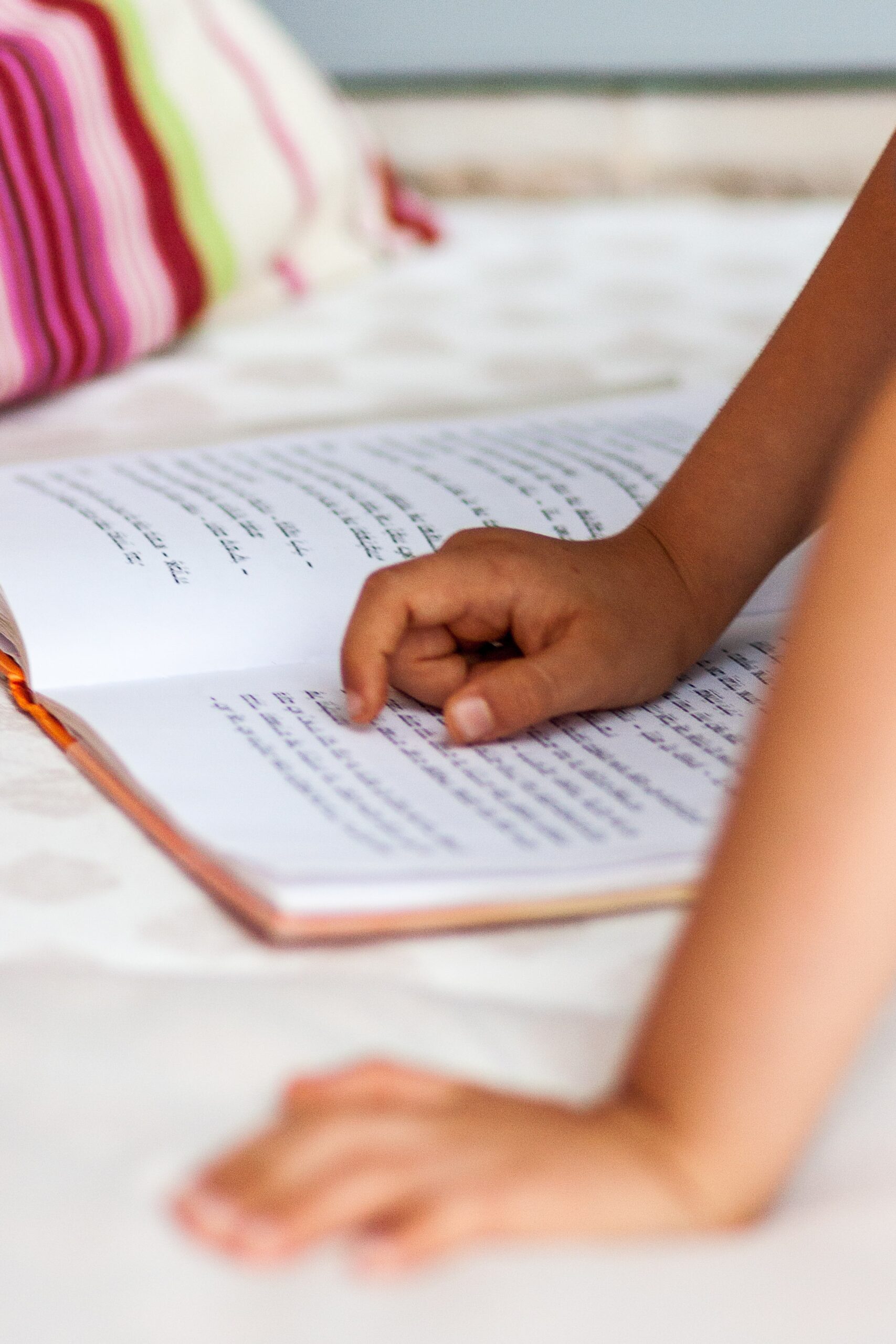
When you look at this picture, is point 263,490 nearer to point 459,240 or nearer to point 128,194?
point 128,194

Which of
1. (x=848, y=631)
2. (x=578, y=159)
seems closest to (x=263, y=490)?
(x=848, y=631)

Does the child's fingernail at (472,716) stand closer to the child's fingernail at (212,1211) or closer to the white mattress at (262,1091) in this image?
the white mattress at (262,1091)

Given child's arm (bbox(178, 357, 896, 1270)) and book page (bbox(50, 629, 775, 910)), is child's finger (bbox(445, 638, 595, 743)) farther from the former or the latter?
child's arm (bbox(178, 357, 896, 1270))

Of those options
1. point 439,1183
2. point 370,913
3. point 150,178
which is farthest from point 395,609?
point 150,178

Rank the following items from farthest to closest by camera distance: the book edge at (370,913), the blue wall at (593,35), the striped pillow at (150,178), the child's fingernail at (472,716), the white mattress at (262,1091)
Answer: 1. the blue wall at (593,35)
2. the striped pillow at (150,178)
3. the child's fingernail at (472,716)
4. the book edge at (370,913)
5. the white mattress at (262,1091)

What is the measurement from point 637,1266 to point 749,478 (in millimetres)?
349

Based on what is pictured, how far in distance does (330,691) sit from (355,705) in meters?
0.04

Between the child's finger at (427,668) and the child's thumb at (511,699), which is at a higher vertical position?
the child's thumb at (511,699)

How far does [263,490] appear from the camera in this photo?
644 millimetres

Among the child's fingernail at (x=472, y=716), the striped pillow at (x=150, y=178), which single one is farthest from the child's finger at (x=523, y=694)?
the striped pillow at (x=150, y=178)

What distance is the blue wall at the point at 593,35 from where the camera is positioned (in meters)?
1.74

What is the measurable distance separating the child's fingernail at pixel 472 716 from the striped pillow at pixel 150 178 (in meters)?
0.47

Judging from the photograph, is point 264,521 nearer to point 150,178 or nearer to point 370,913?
point 370,913

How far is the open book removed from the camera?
1.30 feet
